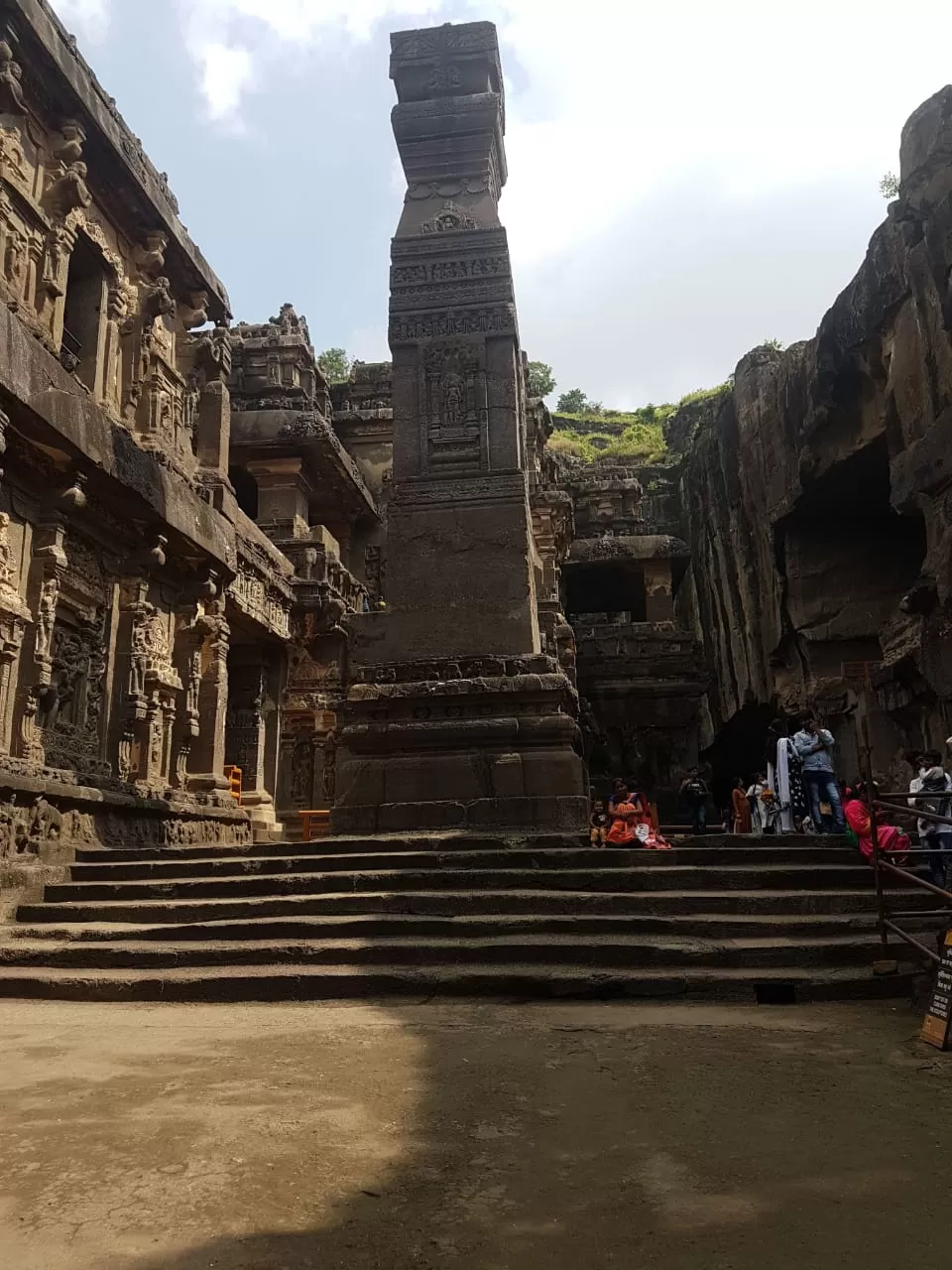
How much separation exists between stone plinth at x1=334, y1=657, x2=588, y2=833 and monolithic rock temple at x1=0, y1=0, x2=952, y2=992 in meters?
0.03

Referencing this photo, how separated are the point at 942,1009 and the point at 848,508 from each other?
61.6 ft

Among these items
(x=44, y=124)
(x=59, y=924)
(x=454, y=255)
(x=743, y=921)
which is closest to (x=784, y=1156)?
(x=743, y=921)

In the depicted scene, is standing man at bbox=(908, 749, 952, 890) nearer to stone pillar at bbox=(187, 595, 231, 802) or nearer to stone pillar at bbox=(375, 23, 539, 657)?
stone pillar at bbox=(375, 23, 539, 657)

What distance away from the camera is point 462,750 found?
312 inches

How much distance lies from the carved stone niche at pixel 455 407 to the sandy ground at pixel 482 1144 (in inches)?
237

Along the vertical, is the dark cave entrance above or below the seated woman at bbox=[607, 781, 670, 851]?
above

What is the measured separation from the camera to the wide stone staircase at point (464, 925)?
15.7 ft

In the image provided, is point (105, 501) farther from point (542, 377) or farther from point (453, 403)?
point (542, 377)

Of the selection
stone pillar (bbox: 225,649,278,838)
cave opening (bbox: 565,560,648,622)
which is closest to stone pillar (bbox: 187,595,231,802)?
stone pillar (bbox: 225,649,278,838)

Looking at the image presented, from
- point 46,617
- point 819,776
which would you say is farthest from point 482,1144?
point 46,617

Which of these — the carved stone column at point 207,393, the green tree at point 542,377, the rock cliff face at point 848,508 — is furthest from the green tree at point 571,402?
the carved stone column at point 207,393

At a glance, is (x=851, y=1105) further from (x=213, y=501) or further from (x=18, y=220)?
(x=213, y=501)

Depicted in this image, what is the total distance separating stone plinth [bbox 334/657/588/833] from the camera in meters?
7.65

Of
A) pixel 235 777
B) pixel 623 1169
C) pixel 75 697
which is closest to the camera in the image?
pixel 623 1169
